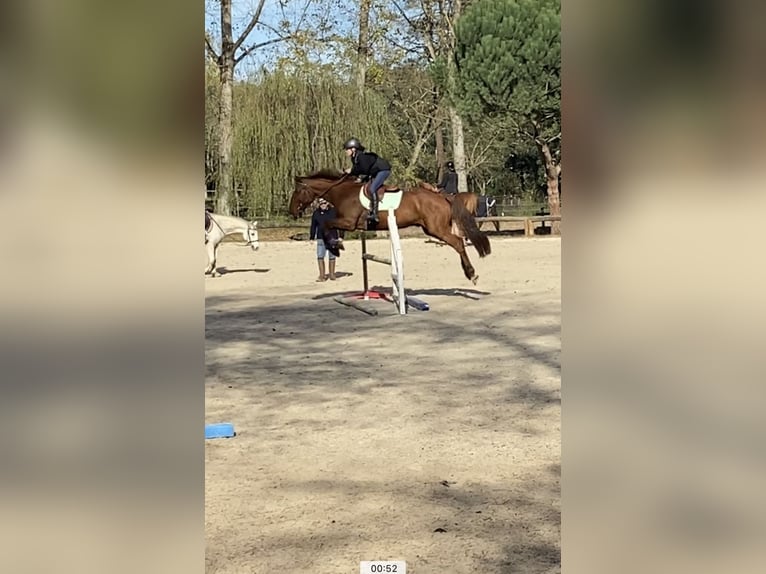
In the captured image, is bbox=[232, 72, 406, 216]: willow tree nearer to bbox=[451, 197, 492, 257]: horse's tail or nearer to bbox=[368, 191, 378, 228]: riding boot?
bbox=[451, 197, 492, 257]: horse's tail

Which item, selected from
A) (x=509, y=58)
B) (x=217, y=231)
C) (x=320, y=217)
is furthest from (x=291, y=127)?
(x=320, y=217)

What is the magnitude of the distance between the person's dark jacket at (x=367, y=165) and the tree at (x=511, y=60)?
10.6m

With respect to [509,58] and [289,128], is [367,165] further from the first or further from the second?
[509,58]

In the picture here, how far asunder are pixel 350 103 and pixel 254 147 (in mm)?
1889

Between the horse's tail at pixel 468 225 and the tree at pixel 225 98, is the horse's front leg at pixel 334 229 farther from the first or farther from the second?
the tree at pixel 225 98

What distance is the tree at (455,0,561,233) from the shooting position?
19.0 metres

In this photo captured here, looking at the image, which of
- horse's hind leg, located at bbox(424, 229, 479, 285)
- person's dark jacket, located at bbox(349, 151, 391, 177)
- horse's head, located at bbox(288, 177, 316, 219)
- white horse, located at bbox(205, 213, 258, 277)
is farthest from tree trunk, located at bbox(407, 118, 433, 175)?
person's dark jacket, located at bbox(349, 151, 391, 177)

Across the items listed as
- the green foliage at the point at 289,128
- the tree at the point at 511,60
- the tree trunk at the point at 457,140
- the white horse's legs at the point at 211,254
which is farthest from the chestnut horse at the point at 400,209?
the tree trunk at the point at 457,140

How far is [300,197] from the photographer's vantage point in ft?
31.4

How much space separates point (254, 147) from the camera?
1711cm

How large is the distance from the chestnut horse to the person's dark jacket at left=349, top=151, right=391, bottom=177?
258 millimetres
